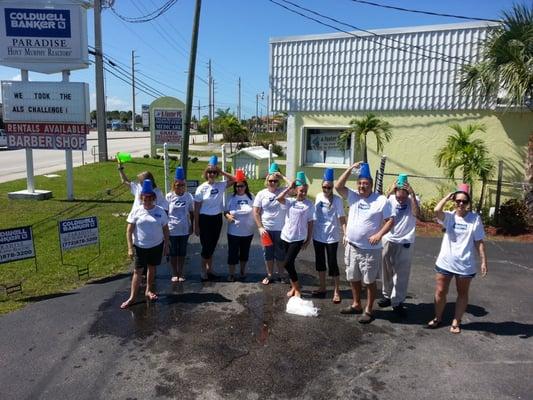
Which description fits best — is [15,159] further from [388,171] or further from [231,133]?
[388,171]

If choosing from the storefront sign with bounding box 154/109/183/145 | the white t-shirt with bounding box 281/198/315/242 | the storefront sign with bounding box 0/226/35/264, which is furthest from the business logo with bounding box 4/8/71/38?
the white t-shirt with bounding box 281/198/315/242

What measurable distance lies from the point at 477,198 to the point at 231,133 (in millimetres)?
32723

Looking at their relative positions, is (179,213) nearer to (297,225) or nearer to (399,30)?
(297,225)

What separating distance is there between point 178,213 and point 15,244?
2249 mm

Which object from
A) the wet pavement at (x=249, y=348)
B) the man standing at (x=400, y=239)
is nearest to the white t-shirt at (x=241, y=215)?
the wet pavement at (x=249, y=348)

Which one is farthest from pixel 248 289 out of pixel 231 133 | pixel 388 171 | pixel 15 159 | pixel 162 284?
pixel 231 133

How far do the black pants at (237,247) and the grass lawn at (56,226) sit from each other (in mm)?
1877

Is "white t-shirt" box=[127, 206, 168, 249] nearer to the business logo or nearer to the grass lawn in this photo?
the grass lawn

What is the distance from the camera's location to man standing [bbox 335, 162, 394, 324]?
505 cm

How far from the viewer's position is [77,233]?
22.7ft

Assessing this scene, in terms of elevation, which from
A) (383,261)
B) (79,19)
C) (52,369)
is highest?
(79,19)

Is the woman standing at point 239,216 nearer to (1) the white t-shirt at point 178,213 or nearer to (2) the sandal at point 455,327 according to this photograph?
(1) the white t-shirt at point 178,213

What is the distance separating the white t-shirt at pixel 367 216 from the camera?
199 inches

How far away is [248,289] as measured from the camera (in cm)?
634
